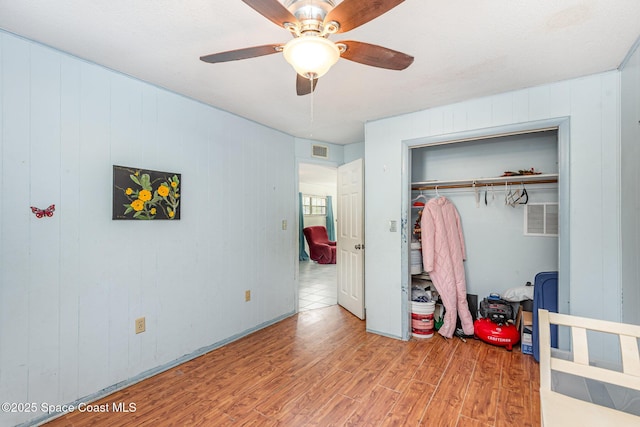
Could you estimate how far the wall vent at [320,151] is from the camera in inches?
158

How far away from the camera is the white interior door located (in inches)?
143

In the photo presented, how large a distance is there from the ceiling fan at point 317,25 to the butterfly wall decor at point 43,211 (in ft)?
4.92

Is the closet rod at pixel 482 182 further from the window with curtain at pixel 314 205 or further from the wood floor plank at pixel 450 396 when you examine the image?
the window with curtain at pixel 314 205

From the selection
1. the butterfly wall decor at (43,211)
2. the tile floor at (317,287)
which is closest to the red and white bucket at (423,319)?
the tile floor at (317,287)

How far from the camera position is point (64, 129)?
6.28 feet

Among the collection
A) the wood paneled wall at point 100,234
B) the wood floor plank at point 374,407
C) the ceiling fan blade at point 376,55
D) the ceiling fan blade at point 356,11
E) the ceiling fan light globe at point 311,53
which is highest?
the ceiling fan blade at point 356,11

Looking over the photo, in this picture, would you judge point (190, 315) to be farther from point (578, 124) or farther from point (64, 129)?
point (578, 124)

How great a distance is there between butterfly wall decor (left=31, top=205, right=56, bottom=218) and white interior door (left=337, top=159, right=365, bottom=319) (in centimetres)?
272

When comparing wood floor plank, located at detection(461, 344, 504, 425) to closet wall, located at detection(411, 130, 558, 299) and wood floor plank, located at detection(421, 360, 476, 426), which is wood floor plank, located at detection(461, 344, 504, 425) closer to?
wood floor plank, located at detection(421, 360, 476, 426)

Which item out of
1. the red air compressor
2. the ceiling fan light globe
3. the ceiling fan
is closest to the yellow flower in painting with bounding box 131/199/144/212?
the ceiling fan

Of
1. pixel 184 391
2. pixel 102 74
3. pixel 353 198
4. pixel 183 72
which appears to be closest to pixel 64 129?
pixel 102 74

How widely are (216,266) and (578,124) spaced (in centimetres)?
314

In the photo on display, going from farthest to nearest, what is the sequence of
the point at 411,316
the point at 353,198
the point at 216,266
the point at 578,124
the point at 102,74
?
the point at 353,198 → the point at 411,316 → the point at 216,266 → the point at 578,124 → the point at 102,74

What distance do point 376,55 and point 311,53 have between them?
0.34 meters
